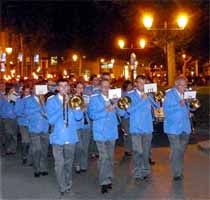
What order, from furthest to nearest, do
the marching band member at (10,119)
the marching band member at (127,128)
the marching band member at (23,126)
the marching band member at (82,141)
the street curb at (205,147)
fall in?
the marching band member at (10,119) < the street curb at (205,147) < the marching band member at (127,128) < the marching band member at (23,126) < the marching band member at (82,141)

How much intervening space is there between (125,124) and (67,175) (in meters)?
5.23

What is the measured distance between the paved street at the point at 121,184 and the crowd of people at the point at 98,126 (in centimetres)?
22

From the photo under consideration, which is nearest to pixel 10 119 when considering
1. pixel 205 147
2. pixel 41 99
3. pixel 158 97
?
pixel 41 99

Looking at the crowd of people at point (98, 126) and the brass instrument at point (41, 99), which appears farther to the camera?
the brass instrument at point (41, 99)

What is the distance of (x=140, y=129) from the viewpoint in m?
11.1

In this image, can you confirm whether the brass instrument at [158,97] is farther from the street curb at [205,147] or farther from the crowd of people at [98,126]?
the street curb at [205,147]

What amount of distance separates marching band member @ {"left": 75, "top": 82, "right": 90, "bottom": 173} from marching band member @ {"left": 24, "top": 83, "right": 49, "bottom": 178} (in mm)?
622

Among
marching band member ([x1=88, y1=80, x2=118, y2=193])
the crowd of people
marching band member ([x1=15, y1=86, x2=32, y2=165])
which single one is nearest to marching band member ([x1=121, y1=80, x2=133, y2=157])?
the crowd of people

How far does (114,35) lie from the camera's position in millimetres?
46906

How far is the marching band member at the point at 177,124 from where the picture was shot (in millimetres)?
11047

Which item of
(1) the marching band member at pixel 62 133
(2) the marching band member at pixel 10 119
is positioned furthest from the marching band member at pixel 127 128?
(1) the marching band member at pixel 62 133

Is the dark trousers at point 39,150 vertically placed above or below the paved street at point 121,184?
above

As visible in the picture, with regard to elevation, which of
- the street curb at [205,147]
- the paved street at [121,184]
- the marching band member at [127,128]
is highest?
the marching band member at [127,128]

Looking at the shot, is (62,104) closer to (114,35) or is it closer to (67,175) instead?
(67,175)
